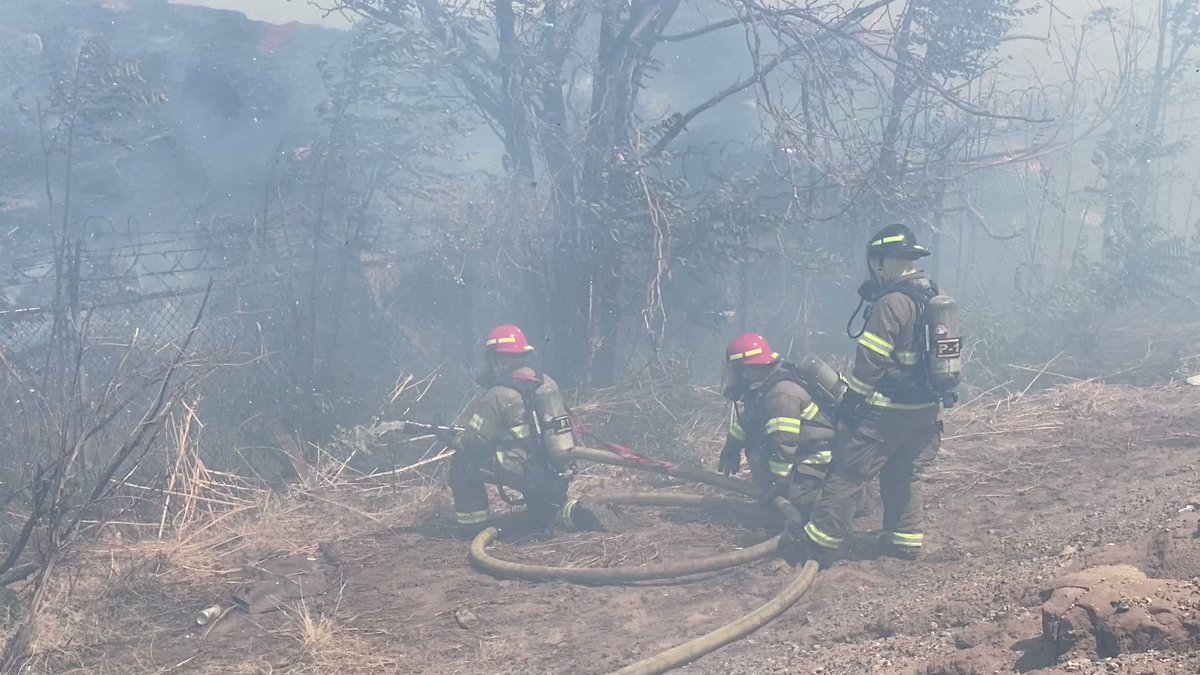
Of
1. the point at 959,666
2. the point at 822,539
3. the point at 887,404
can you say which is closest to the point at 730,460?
the point at 822,539

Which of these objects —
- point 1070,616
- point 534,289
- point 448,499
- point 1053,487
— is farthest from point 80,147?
point 1070,616

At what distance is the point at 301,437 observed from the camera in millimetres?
8148

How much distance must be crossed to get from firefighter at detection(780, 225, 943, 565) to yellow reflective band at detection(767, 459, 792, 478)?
404mm

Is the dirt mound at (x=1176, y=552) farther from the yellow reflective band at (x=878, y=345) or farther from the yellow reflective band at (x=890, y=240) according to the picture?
the yellow reflective band at (x=890, y=240)

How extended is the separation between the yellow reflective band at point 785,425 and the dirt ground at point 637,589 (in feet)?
2.68

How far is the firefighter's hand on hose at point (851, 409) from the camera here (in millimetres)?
5539

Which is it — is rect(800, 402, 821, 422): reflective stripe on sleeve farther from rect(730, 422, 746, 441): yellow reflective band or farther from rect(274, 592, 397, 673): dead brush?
rect(274, 592, 397, 673): dead brush

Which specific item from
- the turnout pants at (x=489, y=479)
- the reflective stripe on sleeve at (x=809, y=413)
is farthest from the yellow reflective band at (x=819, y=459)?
the turnout pants at (x=489, y=479)

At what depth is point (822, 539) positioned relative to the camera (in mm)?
5562

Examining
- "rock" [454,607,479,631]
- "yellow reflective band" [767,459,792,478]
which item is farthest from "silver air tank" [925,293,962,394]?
"rock" [454,607,479,631]

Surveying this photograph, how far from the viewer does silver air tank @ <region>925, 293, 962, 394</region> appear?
17.2 ft

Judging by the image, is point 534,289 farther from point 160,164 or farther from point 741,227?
point 160,164

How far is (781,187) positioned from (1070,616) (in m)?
8.85

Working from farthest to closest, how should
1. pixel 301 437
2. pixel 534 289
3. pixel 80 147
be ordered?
1. pixel 80 147
2. pixel 534 289
3. pixel 301 437
